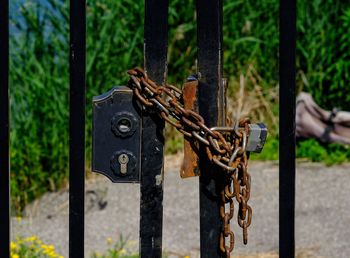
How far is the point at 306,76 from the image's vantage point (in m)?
7.41

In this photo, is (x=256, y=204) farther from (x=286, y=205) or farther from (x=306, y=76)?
(x=286, y=205)

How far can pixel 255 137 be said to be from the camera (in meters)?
1.80

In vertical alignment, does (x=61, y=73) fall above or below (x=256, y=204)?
above

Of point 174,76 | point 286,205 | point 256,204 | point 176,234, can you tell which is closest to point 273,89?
point 174,76

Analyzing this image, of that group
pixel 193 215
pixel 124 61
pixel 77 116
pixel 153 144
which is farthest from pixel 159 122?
pixel 124 61

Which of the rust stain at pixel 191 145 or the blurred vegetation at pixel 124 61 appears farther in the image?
the blurred vegetation at pixel 124 61

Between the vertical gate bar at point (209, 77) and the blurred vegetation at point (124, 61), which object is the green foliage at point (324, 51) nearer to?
the blurred vegetation at point (124, 61)

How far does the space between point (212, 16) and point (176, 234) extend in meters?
3.34

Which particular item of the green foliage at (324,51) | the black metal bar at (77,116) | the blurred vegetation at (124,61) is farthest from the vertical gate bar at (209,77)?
the green foliage at (324,51)

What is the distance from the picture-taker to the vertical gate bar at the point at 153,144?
184cm

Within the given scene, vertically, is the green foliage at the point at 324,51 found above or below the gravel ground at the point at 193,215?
above

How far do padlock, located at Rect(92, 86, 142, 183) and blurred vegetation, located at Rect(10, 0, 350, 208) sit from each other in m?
4.00
